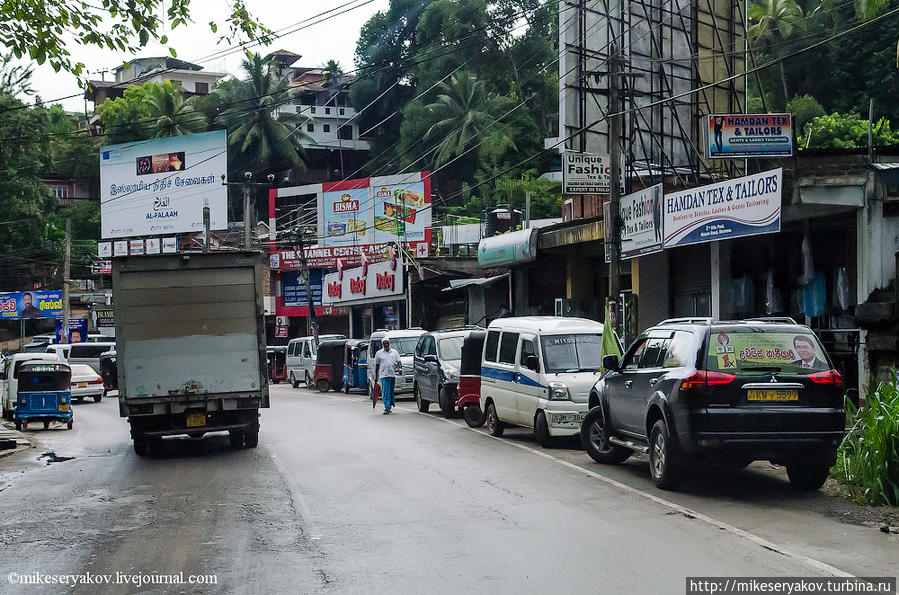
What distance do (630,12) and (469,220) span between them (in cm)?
3611

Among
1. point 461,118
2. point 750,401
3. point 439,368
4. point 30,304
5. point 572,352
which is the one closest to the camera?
point 750,401

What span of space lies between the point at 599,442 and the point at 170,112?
67101 millimetres

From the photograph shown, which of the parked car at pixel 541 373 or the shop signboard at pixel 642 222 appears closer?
the parked car at pixel 541 373

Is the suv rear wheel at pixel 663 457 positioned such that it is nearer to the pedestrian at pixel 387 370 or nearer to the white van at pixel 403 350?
the pedestrian at pixel 387 370

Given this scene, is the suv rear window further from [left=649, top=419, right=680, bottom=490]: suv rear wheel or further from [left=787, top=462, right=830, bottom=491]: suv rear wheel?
[left=787, top=462, right=830, bottom=491]: suv rear wheel

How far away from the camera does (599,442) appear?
13.8m

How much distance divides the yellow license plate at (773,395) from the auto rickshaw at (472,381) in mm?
9911

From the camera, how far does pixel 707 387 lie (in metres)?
10.4

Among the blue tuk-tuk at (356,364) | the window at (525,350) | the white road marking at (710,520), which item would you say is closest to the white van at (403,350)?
the blue tuk-tuk at (356,364)

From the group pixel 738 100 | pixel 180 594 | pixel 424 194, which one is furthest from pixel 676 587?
pixel 424 194

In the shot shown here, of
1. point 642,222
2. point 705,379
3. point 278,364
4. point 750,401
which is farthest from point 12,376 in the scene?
point 278,364

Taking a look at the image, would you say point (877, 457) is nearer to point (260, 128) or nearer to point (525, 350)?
point (525, 350)

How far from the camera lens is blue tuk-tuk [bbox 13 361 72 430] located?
23859 millimetres

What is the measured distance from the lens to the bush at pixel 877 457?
397 inches
